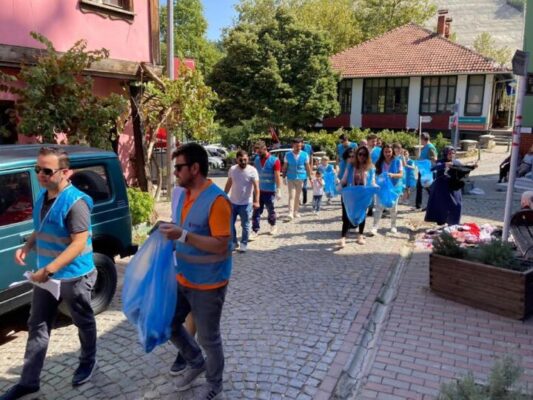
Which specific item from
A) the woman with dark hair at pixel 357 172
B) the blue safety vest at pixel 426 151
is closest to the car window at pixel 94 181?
the woman with dark hair at pixel 357 172

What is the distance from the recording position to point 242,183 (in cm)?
750

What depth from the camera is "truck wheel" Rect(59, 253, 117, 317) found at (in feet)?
16.7

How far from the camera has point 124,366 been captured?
409cm

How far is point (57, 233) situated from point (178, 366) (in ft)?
4.78

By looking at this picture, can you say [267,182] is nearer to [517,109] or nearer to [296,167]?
[296,167]

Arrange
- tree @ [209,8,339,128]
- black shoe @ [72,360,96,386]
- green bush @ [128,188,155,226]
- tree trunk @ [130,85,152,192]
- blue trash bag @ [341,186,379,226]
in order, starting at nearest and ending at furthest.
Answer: black shoe @ [72,360,96,386]
blue trash bag @ [341,186,379,226]
green bush @ [128,188,155,226]
tree trunk @ [130,85,152,192]
tree @ [209,8,339,128]

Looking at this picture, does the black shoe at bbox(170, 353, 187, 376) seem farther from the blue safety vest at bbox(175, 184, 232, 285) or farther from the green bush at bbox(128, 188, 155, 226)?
the green bush at bbox(128, 188, 155, 226)

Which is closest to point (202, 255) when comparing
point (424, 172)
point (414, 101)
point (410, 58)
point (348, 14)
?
point (424, 172)

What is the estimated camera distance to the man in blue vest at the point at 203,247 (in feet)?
10.3

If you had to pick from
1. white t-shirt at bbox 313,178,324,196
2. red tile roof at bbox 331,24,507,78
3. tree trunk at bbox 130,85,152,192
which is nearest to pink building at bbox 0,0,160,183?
tree trunk at bbox 130,85,152,192

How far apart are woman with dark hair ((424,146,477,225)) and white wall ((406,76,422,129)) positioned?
25.6 metres

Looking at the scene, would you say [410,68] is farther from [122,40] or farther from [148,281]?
[148,281]

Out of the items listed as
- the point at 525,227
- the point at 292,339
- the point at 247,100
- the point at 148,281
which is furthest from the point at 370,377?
the point at 247,100

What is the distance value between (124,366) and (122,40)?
312 inches
